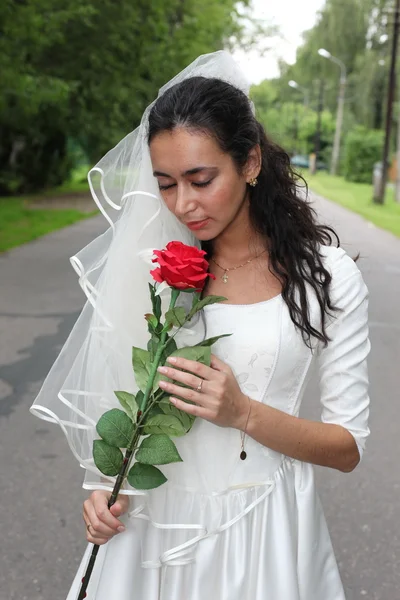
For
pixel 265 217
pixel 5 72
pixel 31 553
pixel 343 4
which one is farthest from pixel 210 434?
pixel 343 4

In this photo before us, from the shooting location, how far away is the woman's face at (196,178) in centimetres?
169

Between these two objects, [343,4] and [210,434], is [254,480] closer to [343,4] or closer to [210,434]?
[210,434]

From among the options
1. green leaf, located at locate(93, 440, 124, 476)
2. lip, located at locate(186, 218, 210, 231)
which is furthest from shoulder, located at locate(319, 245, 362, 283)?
green leaf, located at locate(93, 440, 124, 476)

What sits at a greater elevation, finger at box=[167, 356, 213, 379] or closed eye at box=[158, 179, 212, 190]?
closed eye at box=[158, 179, 212, 190]

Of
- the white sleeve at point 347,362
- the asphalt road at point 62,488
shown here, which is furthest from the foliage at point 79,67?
the white sleeve at point 347,362

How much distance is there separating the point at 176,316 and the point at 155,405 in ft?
0.62

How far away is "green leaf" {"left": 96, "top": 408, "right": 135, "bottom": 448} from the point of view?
1.56 metres

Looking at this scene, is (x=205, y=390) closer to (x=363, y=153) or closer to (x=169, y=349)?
(x=169, y=349)

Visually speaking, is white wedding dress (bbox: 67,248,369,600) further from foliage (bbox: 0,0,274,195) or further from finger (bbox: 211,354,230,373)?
foliage (bbox: 0,0,274,195)

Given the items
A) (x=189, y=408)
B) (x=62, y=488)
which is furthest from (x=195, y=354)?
(x=62, y=488)

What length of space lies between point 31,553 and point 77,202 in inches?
848

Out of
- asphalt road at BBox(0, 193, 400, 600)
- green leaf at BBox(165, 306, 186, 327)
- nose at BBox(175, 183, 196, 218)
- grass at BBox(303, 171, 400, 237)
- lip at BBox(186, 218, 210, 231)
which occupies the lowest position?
grass at BBox(303, 171, 400, 237)

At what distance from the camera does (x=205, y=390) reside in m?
1.52

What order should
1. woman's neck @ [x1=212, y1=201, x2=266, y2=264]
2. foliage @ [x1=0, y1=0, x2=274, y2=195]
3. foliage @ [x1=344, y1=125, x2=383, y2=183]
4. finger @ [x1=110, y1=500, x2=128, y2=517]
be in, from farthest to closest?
foliage @ [x1=344, y1=125, x2=383, y2=183]
foliage @ [x1=0, y1=0, x2=274, y2=195]
woman's neck @ [x1=212, y1=201, x2=266, y2=264]
finger @ [x1=110, y1=500, x2=128, y2=517]
